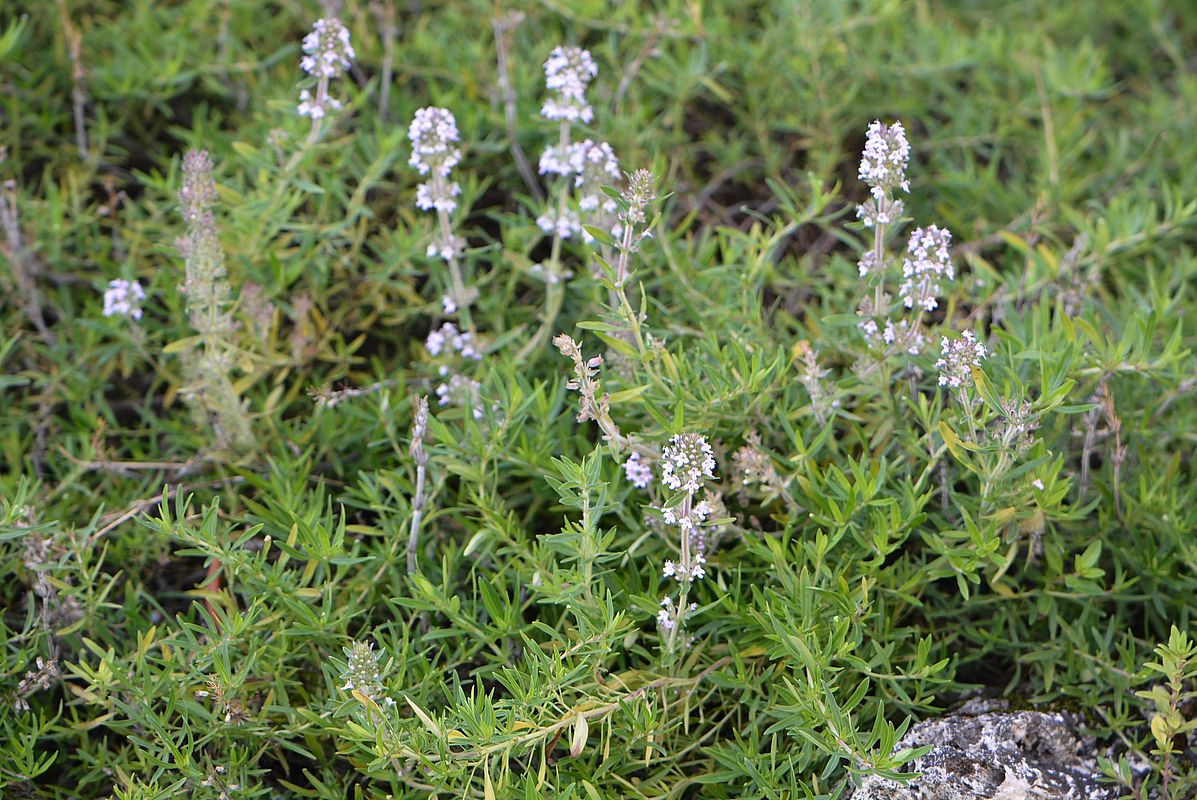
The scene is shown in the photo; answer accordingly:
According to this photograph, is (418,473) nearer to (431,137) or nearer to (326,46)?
(431,137)

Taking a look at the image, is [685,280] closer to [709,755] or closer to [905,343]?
[905,343]

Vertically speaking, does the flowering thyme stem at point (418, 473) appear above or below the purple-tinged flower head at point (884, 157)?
below

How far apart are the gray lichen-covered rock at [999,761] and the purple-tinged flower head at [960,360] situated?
2.42 ft

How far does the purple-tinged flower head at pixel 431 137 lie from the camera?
2.72m

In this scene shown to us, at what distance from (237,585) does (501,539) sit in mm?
675

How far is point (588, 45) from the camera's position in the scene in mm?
4055

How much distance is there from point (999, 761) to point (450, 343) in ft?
5.43

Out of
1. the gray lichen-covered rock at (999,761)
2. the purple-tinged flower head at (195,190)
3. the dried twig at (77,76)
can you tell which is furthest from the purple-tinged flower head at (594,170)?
the dried twig at (77,76)

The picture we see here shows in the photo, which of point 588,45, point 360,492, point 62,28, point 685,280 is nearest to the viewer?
point 360,492

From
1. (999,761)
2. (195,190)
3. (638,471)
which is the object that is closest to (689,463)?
(638,471)

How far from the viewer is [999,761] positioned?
7.70ft

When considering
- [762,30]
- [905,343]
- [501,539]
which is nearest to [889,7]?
[762,30]

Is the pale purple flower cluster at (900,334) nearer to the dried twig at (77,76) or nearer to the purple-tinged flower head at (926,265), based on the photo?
the purple-tinged flower head at (926,265)

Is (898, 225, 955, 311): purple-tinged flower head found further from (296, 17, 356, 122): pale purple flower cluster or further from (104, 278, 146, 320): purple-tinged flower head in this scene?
(104, 278, 146, 320): purple-tinged flower head
